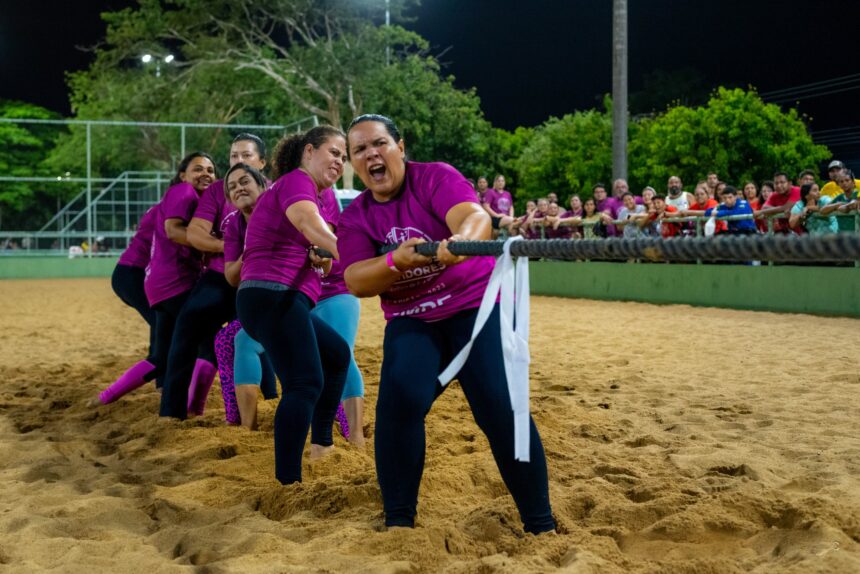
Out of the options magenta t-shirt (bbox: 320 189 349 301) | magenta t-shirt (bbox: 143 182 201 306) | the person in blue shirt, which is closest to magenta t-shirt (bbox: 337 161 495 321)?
magenta t-shirt (bbox: 320 189 349 301)

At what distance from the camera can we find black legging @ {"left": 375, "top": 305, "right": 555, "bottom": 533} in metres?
3.63

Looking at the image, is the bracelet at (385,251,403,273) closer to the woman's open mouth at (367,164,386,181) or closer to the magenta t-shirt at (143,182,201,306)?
the woman's open mouth at (367,164,386,181)

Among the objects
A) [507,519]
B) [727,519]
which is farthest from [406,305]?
[727,519]

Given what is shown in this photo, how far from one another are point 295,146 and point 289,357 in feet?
4.27

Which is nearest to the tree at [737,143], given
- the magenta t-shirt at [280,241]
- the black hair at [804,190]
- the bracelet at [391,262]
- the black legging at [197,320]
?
the black hair at [804,190]

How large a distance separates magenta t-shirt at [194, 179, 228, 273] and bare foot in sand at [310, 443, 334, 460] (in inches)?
66.5

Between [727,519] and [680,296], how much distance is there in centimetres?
1299

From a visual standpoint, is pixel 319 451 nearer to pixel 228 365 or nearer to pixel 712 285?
pixel 228 365

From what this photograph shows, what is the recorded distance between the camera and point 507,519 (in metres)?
3.86

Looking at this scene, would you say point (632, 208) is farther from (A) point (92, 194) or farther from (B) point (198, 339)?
(A) point (92, 194)

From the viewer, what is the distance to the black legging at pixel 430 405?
143 inches

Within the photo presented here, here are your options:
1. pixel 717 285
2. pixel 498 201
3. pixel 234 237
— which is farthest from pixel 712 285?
pixel 234 237

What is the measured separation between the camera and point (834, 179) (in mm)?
12719

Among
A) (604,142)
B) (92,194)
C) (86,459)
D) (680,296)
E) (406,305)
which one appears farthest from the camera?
(604,142)
